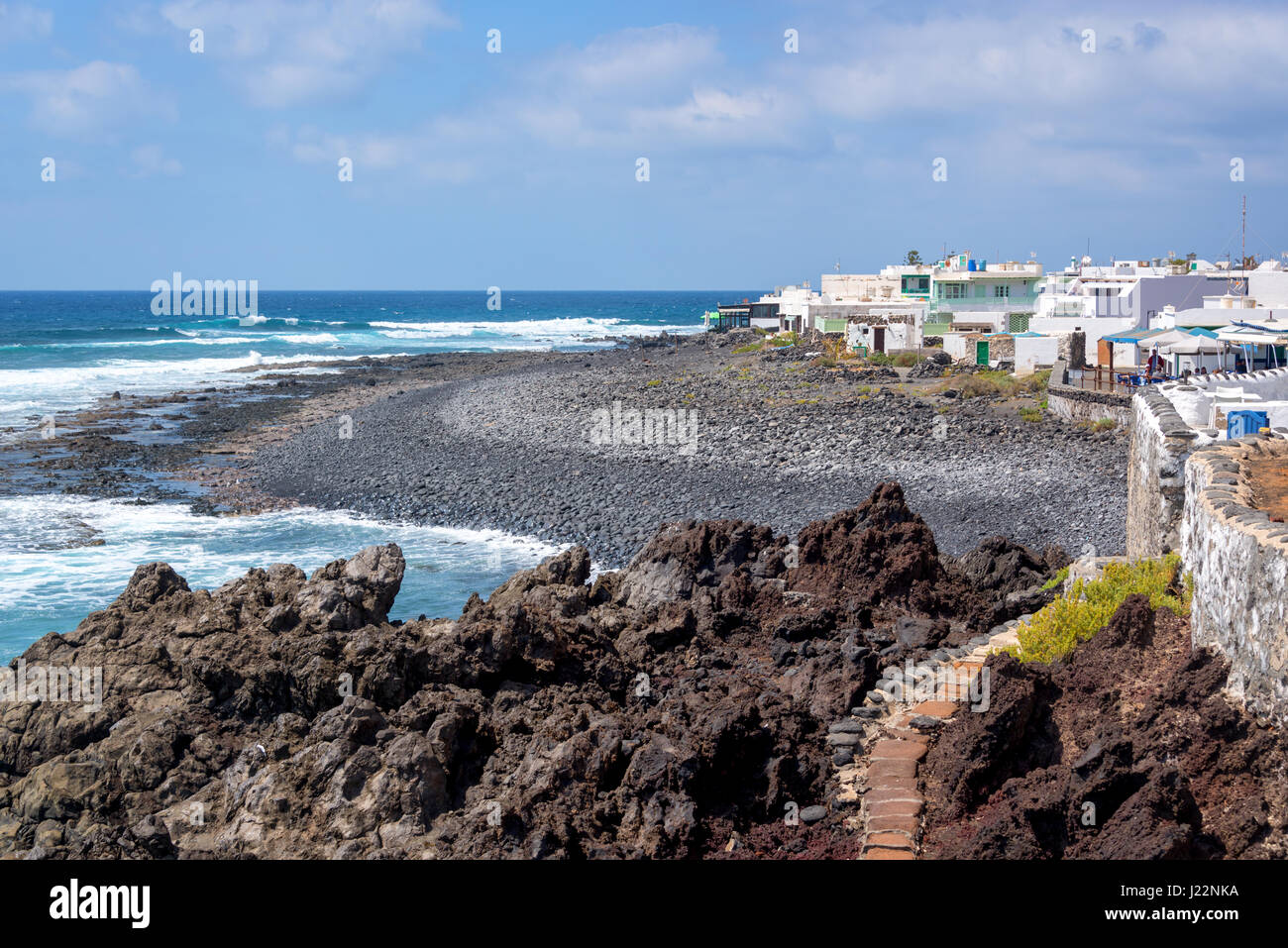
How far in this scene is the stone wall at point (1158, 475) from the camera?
37.1ft

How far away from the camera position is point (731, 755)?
29.2ft

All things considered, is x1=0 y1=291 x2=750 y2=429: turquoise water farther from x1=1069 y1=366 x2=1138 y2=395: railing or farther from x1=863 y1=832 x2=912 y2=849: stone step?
x1=863 y1=832 x2=912 y2=849: stone step

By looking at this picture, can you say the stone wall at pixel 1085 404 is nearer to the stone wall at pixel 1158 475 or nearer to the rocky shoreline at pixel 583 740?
the stone wall at pixel 1158 475

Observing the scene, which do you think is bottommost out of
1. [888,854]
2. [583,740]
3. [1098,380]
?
[888,854]

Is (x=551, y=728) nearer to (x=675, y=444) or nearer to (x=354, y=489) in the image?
(x=354, y=489)

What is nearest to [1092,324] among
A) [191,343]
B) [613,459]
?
[613,459]

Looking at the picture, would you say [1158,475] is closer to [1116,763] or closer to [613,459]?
[1116,763]

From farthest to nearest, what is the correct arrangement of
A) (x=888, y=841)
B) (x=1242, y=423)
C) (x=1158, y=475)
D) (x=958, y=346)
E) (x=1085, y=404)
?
(x=958, y=346) < (x=1085, y=404) < (x=1242, y=423) < (x=1158, y=475) < (x=888, y=841)

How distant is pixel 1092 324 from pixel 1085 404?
33.9 ft

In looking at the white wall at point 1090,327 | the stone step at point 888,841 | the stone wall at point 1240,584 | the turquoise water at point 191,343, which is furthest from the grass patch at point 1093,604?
the turquoise water at point 191,343

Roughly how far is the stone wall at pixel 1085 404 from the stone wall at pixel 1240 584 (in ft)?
Result: 62.3

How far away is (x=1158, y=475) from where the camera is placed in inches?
466

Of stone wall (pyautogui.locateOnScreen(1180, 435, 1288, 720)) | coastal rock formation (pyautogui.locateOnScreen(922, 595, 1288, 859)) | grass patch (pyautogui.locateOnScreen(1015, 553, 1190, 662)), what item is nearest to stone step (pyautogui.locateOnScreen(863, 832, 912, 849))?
coastal rock formation (pyautogui.locateOnScreen(922, 595, 1288, 859))

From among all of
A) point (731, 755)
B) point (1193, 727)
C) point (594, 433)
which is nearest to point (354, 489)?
point (594, 433)
